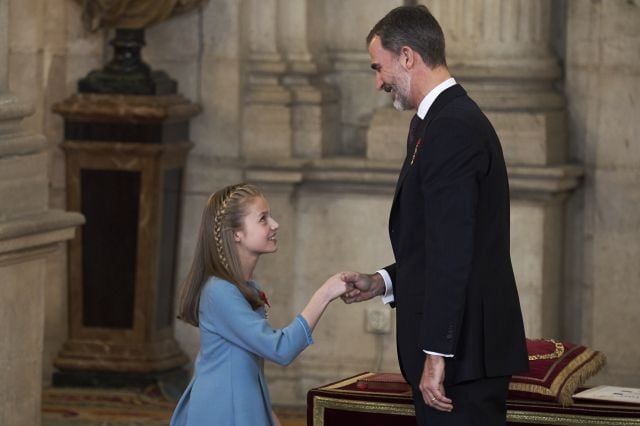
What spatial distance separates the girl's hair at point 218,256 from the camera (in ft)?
16.8

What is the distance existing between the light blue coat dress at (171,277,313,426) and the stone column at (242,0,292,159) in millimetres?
3651

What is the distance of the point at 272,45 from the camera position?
8789mm

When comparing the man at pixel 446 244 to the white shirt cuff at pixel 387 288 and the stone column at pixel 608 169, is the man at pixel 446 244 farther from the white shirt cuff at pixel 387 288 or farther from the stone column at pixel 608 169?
the stone column at pixel 608 169

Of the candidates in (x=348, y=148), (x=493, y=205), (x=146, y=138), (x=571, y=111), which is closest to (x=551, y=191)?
(x=571, y=111)

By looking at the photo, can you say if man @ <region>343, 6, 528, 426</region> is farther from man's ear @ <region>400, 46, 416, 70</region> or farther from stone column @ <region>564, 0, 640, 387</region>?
stone column @ <region>564, 0, 640, 387</region>

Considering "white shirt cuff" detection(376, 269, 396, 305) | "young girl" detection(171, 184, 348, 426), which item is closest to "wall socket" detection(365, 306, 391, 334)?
"white shirt cuff" detection(376, 269, 396, 305)

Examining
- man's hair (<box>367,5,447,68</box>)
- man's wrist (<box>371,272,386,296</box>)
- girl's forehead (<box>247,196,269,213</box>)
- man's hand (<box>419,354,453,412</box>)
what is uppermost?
Answer: man's hair (<box>367,5,447,68</box>)

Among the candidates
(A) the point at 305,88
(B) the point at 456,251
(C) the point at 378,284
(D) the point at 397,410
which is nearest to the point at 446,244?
(B) the point at 456,251

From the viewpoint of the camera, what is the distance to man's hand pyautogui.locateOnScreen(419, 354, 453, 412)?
187 inches

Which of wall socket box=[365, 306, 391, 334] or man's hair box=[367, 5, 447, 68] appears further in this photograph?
wall socket box=[365, 306, 391, 334]

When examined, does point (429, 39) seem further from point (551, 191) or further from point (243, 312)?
point (551, 191)

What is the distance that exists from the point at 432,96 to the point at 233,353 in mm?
960

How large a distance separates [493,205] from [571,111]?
377 centimetres

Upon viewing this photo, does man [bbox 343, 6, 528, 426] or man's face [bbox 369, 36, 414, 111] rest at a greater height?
man's face [bbox 369, 36, 414, 111]
